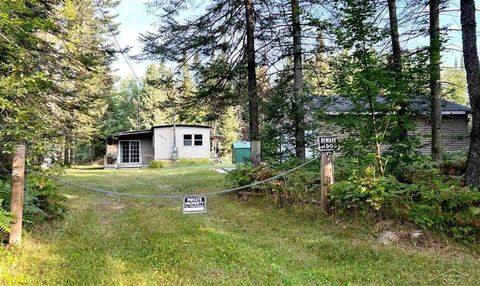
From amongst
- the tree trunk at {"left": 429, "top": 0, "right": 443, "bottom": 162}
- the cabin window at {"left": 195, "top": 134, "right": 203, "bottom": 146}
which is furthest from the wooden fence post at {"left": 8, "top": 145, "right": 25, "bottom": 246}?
the cabin window at {"left": 195, "top": 134, "right": 203, "bottom": 146}

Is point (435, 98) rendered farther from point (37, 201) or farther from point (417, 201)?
point (37, 201)

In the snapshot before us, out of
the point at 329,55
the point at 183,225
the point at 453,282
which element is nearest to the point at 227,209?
the point at 183,225

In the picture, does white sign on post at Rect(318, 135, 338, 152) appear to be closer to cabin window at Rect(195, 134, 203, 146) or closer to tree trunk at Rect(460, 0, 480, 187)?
tree trunk at Rect(460, 0, 480, 187)

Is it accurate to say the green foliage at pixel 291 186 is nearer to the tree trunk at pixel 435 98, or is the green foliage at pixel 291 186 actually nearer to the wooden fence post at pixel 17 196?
the tree trunk at pixel 435 98

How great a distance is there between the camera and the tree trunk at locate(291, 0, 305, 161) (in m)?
8.58

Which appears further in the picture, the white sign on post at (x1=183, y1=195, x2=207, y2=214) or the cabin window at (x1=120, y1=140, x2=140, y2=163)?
the cabin window at (x1=120, y1=140, x2=140, y2=163)

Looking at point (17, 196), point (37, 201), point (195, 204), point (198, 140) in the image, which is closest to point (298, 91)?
point (195, 204)

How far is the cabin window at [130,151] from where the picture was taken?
28.3 m

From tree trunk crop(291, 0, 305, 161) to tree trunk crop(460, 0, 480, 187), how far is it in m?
3.78

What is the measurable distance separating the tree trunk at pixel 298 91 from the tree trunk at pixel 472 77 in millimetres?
3785

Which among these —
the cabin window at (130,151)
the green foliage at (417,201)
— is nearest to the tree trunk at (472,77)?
the green foliage at (417,201)

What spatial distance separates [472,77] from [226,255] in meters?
4.37

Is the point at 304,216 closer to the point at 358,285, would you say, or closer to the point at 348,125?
the point at 348,125

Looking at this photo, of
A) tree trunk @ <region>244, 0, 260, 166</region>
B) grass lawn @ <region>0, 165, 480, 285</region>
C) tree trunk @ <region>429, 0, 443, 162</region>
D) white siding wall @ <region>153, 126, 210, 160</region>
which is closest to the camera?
grass lawn @ <region>0, 165, 480, 285</region>
